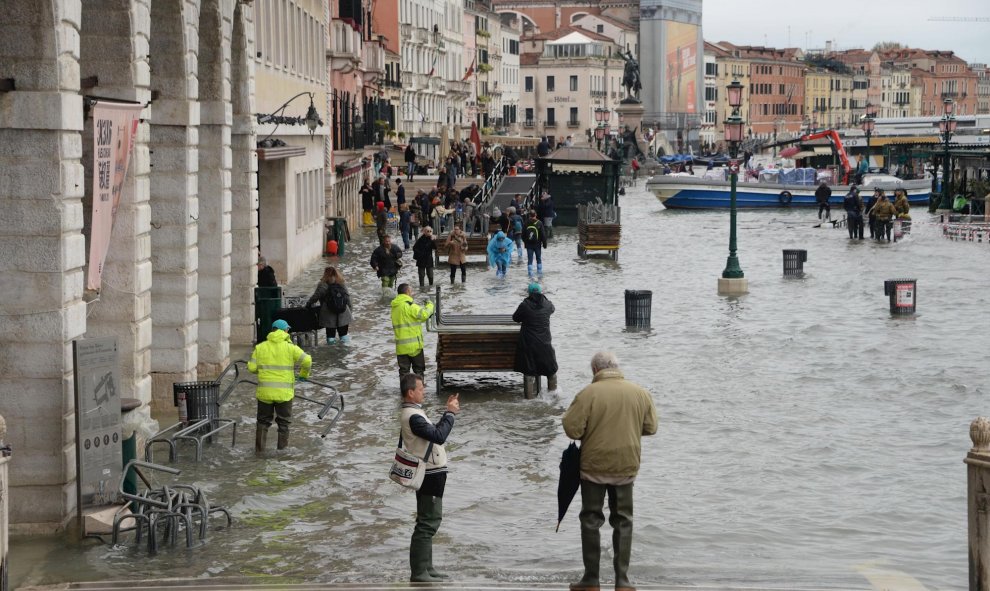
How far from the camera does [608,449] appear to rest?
37.2 ft

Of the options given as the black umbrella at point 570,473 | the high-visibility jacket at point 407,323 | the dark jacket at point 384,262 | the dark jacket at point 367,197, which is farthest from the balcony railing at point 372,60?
the black umbrella at point 570,473

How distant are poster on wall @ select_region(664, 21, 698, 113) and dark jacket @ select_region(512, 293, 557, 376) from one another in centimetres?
17046

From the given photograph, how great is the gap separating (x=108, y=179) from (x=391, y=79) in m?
67.3

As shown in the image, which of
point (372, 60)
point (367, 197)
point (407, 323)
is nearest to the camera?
point (407, 323)

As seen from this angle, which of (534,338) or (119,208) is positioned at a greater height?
(119,208)

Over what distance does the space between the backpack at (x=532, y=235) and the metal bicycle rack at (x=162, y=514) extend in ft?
85.4

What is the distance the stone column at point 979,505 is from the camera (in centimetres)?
1073

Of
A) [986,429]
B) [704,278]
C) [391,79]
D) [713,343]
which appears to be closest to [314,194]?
[704,278]

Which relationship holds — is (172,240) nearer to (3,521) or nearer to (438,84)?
(3,521)

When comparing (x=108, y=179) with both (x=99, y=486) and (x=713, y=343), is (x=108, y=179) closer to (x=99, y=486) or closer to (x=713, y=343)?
(x=99, y=486)

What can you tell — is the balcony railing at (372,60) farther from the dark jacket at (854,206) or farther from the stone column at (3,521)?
the stone column at (3,521)

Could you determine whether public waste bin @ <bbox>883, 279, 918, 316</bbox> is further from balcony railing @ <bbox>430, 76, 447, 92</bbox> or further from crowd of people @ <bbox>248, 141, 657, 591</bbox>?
balcony railing @ <bbox>430, 76, 447, 92</bbox>

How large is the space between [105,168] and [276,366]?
3.11m

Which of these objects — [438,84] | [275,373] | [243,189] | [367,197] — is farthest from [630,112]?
[275,373]
